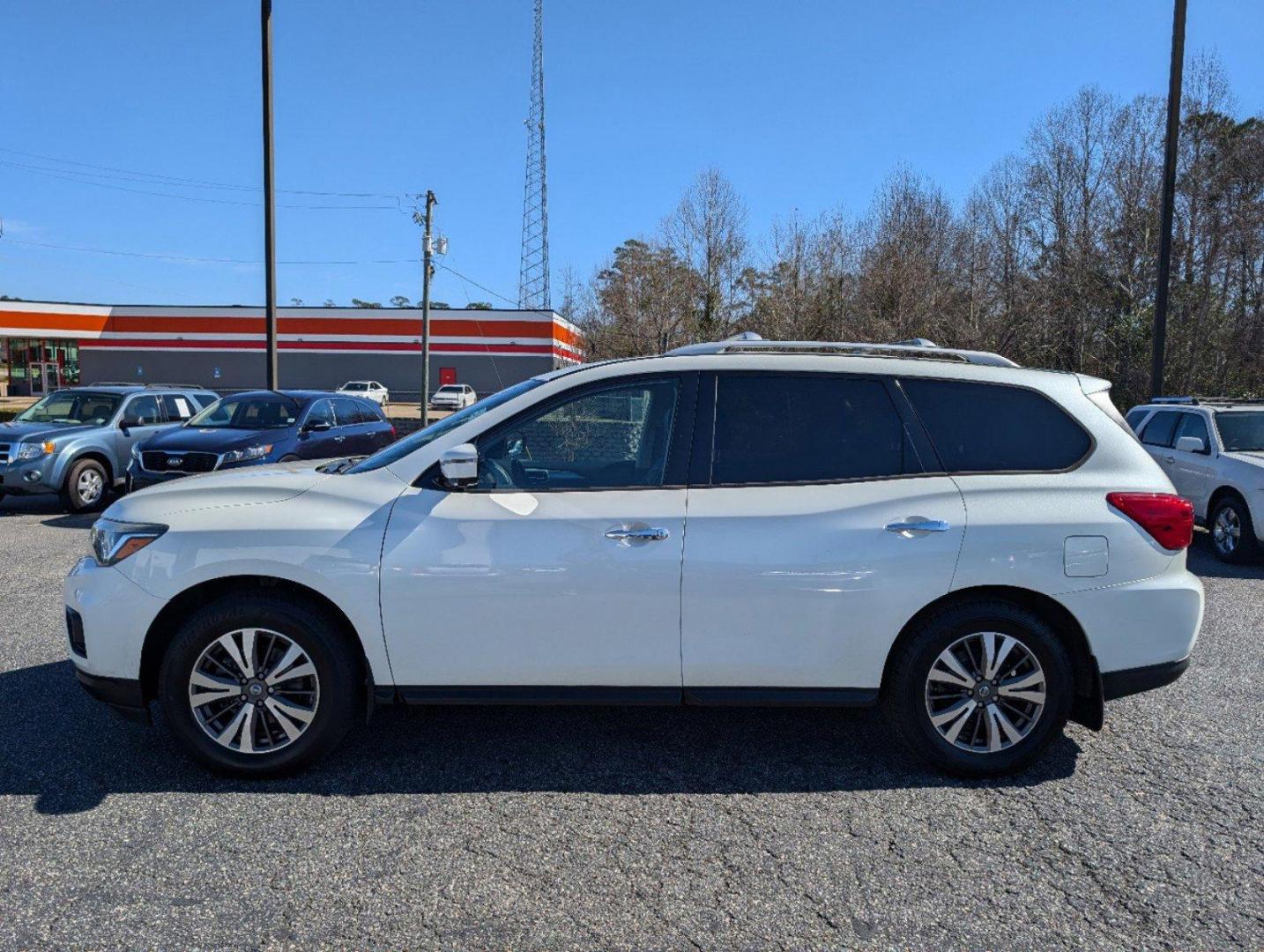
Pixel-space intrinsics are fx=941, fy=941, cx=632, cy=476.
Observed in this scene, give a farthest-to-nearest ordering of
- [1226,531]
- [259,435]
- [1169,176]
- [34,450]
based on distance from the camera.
A: [1169,176] → [34,450] → [259,435] → [1226,531]

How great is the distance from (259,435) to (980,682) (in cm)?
920

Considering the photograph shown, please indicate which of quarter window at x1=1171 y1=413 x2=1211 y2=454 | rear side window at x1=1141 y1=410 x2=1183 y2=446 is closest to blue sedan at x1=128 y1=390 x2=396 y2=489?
quarter window at x1=1171 y1=413 x2=1211 y2=454

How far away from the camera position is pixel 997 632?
393cm

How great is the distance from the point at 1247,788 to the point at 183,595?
454cm

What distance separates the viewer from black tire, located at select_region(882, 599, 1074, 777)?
3.91 metres

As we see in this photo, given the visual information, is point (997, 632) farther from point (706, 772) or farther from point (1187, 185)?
point (1187, 185)

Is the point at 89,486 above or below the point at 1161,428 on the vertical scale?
below

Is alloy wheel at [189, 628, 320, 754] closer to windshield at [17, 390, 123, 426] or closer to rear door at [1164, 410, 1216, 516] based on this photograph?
rear door at [1164, 410, 1216, 516]

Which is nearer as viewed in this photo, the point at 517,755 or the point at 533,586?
the point at 533,586

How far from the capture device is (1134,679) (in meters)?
3.98

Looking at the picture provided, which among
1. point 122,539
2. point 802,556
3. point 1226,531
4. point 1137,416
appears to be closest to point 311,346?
point 1137,416

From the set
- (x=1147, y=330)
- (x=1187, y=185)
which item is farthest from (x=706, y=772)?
(x=1187, y=185)

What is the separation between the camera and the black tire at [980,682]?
391 centimetres

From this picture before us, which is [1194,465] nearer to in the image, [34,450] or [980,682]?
[980,682]
